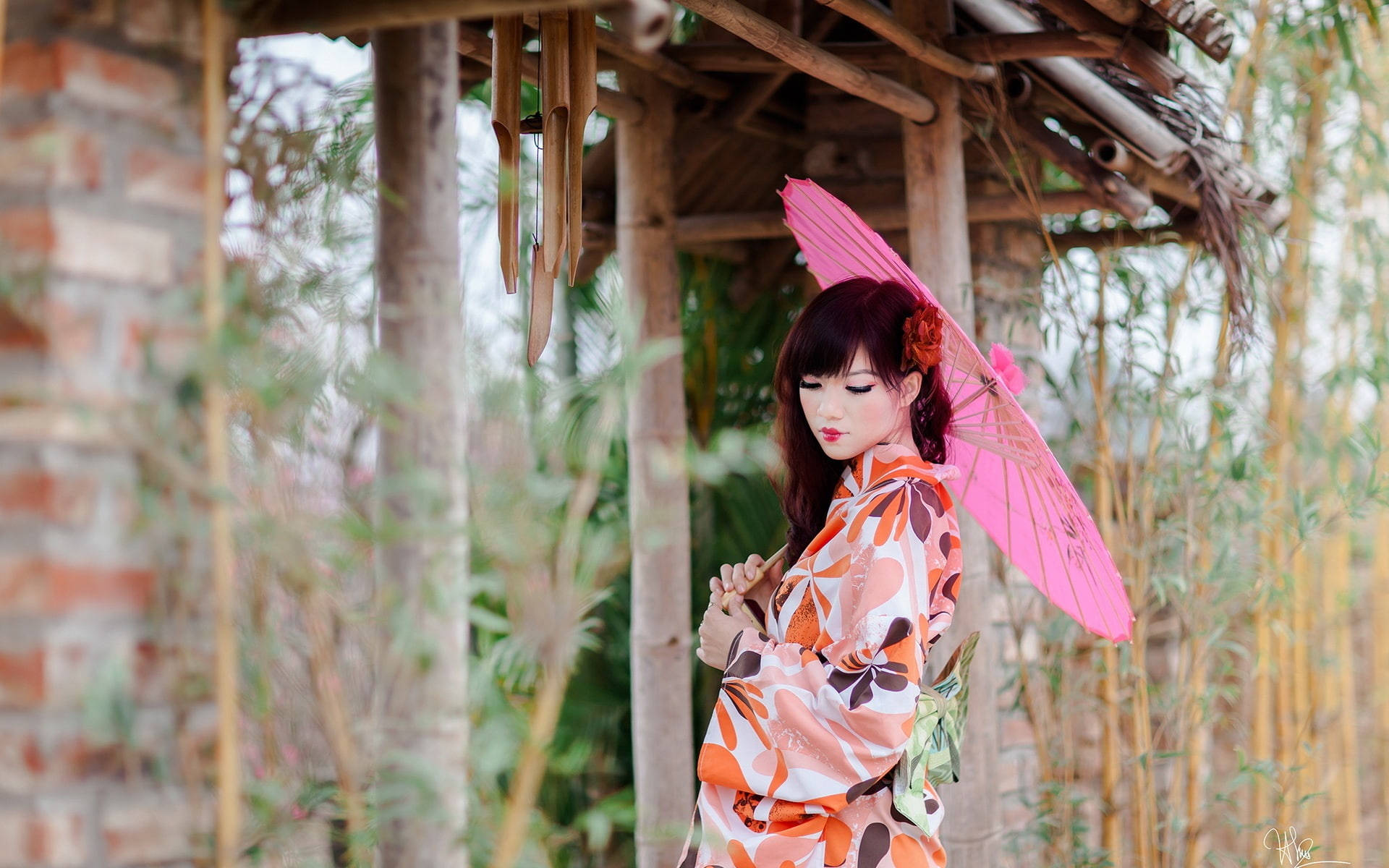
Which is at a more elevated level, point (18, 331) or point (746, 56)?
point (746, 56)

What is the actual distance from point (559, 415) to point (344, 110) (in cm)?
58

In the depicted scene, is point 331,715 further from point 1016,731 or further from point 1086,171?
point 1016,731

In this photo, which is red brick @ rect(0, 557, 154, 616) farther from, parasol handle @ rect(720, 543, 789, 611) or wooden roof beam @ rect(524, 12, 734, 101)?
wooden roof beam @ rect(524, 12, 734, 101)

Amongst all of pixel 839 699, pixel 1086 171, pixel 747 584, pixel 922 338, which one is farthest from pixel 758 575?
pixel 1086 171

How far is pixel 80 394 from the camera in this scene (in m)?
1.12

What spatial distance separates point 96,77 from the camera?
3.82ft

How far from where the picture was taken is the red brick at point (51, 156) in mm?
1133

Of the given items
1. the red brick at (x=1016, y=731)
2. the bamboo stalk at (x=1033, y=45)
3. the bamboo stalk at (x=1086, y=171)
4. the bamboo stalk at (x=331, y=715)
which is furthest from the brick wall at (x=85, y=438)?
the red brick at (x=1016, y=731)

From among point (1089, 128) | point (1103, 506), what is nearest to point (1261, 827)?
point (1103, 506)

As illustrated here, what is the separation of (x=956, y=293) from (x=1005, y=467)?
0.59m

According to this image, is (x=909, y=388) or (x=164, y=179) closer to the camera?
(x=164, y=179)

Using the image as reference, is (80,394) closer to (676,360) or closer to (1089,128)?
(676,360)

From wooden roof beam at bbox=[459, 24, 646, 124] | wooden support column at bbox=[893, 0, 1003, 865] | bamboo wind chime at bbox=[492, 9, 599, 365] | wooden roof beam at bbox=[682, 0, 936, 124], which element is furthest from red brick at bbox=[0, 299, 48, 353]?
wooden support column at bbox=[893, 0, 1003, 865]

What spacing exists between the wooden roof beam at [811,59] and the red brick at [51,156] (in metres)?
1.22
